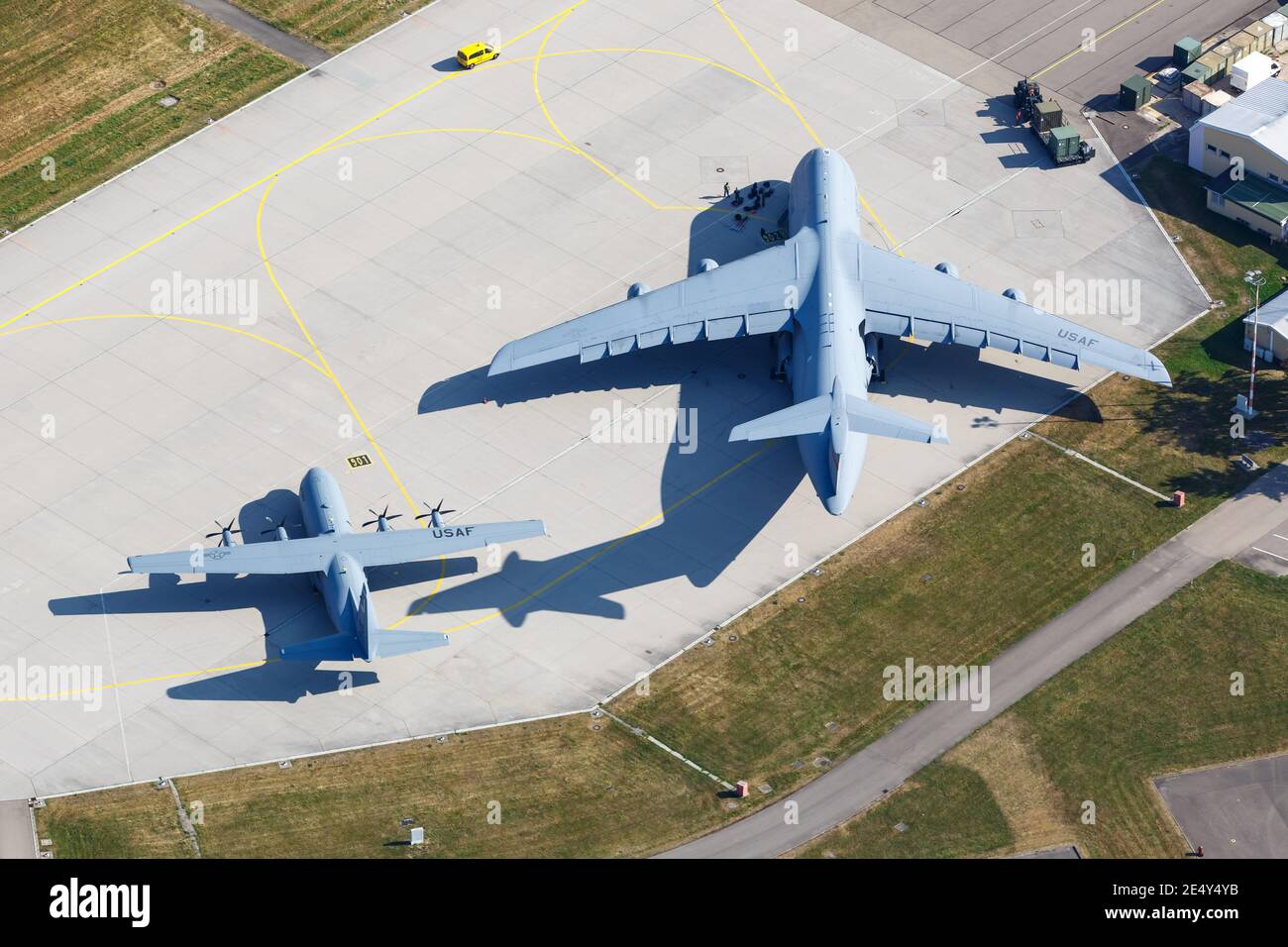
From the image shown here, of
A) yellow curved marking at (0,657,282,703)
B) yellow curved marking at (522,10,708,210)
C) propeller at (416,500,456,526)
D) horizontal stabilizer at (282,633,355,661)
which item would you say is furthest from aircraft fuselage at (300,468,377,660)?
yellow curved marking at (522,10,708,210)

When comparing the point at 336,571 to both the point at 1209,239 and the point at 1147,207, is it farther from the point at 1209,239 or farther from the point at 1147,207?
the point at 1209,239

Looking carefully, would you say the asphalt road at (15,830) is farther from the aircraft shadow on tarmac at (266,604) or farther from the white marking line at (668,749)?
the white marking line at (668,749)

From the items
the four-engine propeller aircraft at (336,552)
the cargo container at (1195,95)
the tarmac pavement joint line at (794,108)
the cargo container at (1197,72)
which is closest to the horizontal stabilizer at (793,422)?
the four-engine propeller aircraft at (336,552)

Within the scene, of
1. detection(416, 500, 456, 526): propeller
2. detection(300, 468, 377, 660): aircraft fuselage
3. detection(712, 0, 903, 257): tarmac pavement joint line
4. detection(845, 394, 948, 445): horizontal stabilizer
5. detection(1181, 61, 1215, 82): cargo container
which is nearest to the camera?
detection(845, 394, 948, 445): horizontal stabilizer

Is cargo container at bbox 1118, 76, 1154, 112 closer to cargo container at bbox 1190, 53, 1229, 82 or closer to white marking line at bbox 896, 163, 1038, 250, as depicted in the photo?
cargo container at bbox 1190, 53, 1229, 82

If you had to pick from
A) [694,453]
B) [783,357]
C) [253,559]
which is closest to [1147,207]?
[783,357]
